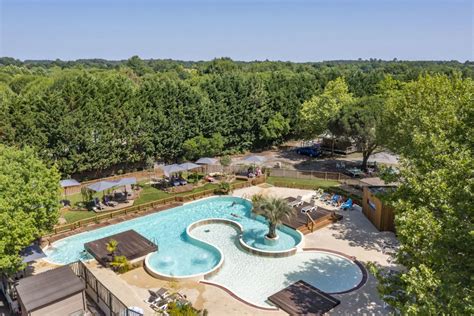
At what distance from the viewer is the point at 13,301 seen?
15016mm

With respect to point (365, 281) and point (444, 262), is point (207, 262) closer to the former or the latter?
point (365, 281)

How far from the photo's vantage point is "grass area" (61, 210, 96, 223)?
2498cm

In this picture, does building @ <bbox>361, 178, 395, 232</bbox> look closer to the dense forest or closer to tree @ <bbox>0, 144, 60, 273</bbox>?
the dense forest

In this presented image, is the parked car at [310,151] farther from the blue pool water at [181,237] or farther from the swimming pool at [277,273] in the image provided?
the swimming pool at [277,273]

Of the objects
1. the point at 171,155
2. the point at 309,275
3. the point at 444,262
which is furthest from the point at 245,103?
the point at 444,262

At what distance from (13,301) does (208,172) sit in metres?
22.7

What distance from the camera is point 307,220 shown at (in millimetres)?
24062

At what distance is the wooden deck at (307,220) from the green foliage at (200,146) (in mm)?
16104

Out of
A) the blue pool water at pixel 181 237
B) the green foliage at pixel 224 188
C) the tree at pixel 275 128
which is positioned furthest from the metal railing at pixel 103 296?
the tree at pixel 275 128

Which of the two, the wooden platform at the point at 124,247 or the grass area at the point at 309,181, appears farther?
the grass area at the point at 309,181

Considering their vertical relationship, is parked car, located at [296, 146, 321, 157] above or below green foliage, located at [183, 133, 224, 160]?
below

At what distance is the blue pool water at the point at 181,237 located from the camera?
20234 millimetres

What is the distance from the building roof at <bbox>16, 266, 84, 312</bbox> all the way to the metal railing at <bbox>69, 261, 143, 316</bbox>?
3.82 ft

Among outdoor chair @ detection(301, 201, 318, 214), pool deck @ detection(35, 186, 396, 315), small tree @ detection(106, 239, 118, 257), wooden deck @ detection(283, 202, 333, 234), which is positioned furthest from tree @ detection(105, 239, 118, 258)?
outdoor chair @ detection(301, 201, 318, 214)
